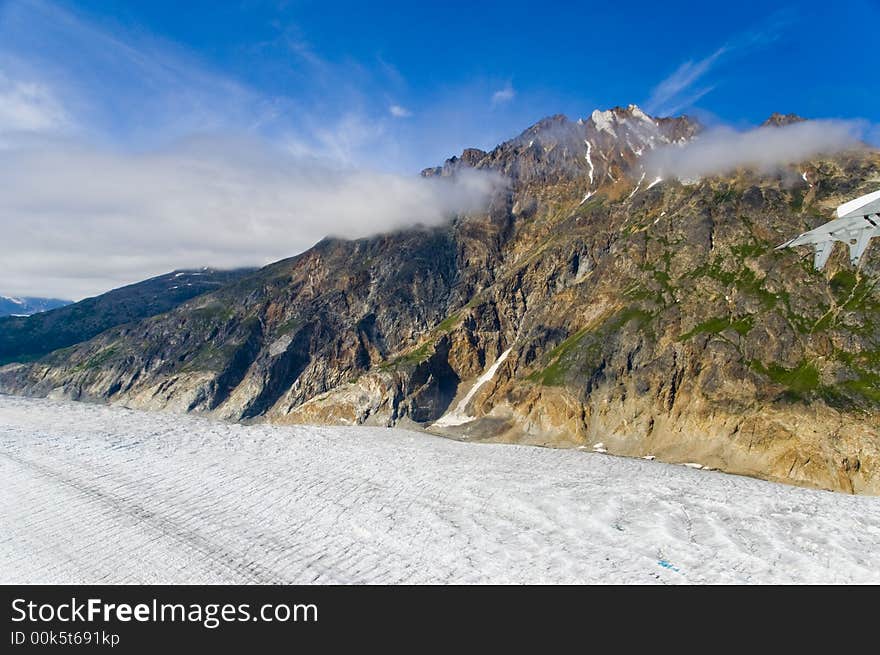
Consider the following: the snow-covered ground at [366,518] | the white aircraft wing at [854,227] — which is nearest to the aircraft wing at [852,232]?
the white aircraft wing at [854,227]

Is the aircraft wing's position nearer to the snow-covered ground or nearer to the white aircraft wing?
the white aircraft wing

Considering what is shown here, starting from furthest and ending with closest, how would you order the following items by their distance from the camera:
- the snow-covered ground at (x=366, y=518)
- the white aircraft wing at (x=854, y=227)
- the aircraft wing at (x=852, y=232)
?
1. the aircraft wing at (x=852, y=232)
2. the white aircraft wing at (x=854, y=227)
3. the snow-covered ground at (x=366, y=518)

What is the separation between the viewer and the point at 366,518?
34219 millimetres

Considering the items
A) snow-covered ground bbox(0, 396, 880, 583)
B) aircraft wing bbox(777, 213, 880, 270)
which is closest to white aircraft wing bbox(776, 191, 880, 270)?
aircraft wing bbox(777, 213, 880, 270)

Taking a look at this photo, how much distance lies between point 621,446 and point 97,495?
433ft

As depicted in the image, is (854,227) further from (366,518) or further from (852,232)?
(366,518)

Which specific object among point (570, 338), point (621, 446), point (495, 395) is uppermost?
point (570, 338)

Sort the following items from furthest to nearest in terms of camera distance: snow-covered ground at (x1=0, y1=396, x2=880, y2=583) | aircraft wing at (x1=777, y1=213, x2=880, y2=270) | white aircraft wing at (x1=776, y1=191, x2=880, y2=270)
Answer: aircraft wing at (x1=777, y1=213, x2=880, y2=270) < white aircraft wing at (x1=776, y1=191, x2=880, y2=270) < snow-covered ground at (x1=0, y1=396, x2=880, y2=583)

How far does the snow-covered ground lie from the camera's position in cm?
2830

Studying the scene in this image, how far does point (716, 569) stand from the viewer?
29.3 metres

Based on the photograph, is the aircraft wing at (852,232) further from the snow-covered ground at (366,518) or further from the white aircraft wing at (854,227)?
the snow-covered ground at (366,518)

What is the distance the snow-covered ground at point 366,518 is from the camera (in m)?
28.3
